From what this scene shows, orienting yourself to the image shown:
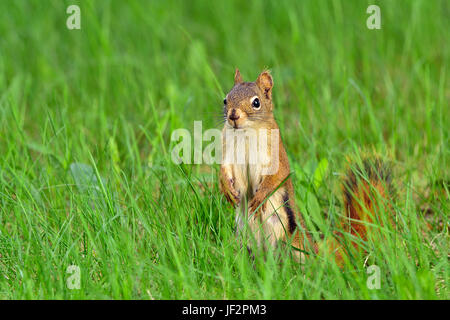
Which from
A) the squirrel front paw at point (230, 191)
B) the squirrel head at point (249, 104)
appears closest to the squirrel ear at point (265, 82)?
the squirrel head at point (249, 104)

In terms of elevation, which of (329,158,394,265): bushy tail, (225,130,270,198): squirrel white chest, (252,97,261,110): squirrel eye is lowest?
(329,158,394,265): bushy tail

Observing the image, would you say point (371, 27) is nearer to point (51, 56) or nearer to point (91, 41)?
point (91, 41)

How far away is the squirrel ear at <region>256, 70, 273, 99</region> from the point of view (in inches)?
107

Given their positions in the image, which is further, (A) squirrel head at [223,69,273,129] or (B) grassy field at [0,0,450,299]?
(A) squirrel head at [223,69,273,129]

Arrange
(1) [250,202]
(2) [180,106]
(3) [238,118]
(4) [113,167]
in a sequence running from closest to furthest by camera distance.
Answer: (3) [238,118] → (1) [250,202] → (4) [113,167] → (2) [180,106]

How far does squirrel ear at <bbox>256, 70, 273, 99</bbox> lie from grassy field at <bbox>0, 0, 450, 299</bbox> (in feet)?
1.53

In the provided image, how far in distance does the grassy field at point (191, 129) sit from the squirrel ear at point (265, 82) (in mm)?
468

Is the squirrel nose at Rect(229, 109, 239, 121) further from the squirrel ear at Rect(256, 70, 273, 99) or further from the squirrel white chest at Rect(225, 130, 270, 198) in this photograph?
the squirrel ear at Rect(256, 70, 273, 99)

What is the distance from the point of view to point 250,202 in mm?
2699

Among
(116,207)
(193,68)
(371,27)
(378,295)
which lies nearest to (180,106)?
(193,68)

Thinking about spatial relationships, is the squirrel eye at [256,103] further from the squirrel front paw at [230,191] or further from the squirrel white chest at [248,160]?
the squirrel front paw at [230,191]

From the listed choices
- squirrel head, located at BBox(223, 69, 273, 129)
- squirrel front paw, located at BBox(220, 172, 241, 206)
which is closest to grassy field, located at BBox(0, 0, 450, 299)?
squirrel front paw, located at BBox(220, 172, 241, 206)

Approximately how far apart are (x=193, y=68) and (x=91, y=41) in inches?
33.1

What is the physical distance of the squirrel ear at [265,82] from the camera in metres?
2.71
